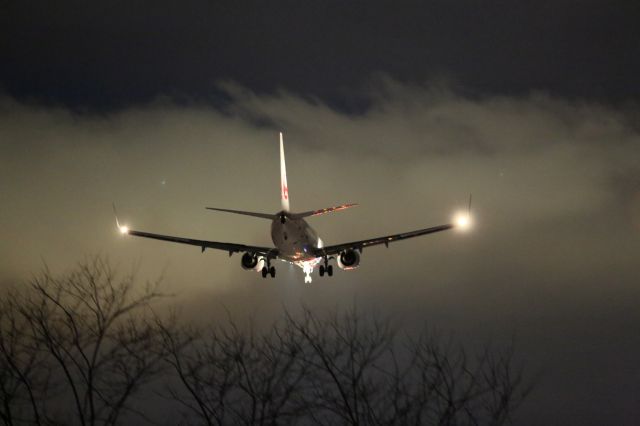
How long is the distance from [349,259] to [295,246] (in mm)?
4967

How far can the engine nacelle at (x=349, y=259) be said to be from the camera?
6022cm

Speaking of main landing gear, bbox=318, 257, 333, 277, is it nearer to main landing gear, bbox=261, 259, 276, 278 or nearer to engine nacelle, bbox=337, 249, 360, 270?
engine nacelle, bbox=337, 249, 360, 270

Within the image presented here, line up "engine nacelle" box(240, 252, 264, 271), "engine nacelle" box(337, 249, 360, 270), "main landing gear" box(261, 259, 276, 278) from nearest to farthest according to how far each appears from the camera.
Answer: "engine nacelle" box(240, 252, 264, 271) < "engine nacelle" box(337, 249, 360, 270) < "main landing gear" box(261, 259, 276, 278)

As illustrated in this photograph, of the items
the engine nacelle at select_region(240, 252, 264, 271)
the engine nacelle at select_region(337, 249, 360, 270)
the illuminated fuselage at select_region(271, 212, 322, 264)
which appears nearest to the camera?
the illuminated fuselage at select_region(271, 212, 322, 264)

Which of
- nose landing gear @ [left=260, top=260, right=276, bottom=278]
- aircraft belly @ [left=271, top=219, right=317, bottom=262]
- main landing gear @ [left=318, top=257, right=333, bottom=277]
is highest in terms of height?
main landing gear @ [left=318, top=257, right=333, bottom=277]

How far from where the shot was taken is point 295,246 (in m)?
57.2

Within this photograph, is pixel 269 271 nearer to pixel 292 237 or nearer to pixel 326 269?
pixel 326 269

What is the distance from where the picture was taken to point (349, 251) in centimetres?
6034

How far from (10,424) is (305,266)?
37.6 meters

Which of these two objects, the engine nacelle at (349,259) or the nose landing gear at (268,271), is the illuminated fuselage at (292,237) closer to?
the engine nacelle at (349,259)

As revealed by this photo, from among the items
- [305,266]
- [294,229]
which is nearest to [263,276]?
[305,266]

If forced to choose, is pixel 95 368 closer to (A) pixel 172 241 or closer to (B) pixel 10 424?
(B) pixel 10 424

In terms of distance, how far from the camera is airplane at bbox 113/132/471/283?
5669 centimetres

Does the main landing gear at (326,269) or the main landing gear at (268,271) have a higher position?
the main landing gear at (326,269)
